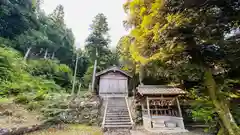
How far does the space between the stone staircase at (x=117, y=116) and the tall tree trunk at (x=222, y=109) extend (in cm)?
568

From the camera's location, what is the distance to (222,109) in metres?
5.85

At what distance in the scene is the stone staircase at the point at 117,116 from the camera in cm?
937

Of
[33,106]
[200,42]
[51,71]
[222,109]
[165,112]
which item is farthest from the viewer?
[51,71]

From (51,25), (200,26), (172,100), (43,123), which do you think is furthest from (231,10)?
(51,25)

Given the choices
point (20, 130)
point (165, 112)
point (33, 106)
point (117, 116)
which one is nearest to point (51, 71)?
point (33, 106)

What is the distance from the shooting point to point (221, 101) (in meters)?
6.03

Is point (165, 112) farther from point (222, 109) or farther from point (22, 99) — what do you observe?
point (22, 99)

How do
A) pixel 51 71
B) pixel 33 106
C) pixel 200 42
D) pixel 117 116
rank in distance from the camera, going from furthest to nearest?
pixel 51 71 < pixel 33 106 < pixel 117 116 < pixel 200 42

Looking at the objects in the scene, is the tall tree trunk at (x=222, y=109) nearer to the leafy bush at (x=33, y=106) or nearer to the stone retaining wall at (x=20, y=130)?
the stone retaining wall at (x=20, y=130)

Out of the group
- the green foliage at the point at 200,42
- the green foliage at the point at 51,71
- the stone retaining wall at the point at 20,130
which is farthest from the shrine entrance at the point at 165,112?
the green foliage at the point at 51,71

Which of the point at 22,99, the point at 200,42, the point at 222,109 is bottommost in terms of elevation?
the point at 222,109

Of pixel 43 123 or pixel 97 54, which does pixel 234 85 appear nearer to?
pixel 43 123

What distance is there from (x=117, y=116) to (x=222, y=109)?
7.04 metres

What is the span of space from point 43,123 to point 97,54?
12862mm
